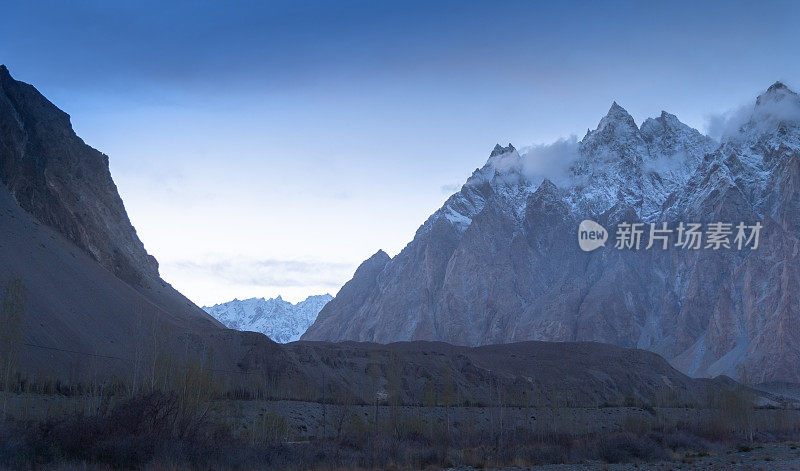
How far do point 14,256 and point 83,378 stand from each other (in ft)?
58.4

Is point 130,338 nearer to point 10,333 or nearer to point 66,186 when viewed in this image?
point 10,333

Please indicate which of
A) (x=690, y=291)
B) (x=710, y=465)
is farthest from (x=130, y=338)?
(x=690, y=291)

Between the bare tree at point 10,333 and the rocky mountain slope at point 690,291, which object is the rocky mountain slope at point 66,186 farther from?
the rocky mountain slope at point 690,291

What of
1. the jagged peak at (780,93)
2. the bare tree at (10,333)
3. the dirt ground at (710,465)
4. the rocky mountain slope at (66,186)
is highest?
the jagged peak at (780,93)

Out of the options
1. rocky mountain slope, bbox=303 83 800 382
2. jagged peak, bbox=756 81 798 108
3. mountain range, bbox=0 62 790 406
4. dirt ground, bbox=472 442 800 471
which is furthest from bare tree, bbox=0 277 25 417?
jagged peak, bbox=756 81 798 108

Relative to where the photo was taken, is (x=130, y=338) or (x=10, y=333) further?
(x=130, y=338)

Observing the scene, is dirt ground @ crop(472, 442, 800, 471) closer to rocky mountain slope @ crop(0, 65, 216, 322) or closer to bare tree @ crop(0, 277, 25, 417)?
bare tree @ crop(0, 277, 25, 417)

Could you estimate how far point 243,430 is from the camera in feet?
141

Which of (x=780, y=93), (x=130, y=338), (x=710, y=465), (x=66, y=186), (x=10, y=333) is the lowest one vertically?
(x=710, y=465)

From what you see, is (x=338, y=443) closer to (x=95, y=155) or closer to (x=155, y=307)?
(x=155, y=307)

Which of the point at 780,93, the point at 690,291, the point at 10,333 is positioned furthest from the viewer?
the point at 780,93

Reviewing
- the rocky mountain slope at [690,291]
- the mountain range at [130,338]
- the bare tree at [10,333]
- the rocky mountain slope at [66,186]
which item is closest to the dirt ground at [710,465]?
the mountain range at [130,338]

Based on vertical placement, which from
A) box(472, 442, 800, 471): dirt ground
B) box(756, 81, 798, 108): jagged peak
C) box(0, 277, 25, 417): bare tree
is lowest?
box(472, 442, 800, 471): dirt ground

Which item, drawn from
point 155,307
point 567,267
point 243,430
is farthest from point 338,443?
point 567,267
